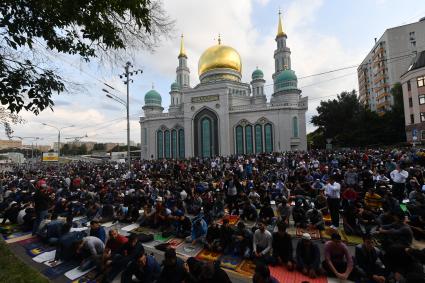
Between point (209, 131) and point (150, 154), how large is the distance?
440 inches

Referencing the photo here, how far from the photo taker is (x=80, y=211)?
9.77 meters

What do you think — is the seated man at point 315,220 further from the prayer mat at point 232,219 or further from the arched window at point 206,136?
the arched window at point 206,136

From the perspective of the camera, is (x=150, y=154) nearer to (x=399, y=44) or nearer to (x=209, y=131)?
(x=209, y=131)

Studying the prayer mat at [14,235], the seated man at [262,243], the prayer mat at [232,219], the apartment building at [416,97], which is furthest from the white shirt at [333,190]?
the apartment building at [416,97]

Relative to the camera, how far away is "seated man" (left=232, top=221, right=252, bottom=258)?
213 inches

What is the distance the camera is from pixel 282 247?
506cm

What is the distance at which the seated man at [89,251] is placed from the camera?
5094 mm

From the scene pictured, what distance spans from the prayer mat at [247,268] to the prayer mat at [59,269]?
3.61 meters

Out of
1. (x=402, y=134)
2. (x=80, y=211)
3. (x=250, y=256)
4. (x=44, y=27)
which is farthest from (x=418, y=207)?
(x=402, y=134)

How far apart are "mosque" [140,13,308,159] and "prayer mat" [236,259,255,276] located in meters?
29.3

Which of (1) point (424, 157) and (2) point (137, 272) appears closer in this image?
(2) point (137, 272)

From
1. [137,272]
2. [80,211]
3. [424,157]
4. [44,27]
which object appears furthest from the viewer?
[424,157]

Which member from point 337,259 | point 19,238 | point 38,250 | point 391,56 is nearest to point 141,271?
point 337,259

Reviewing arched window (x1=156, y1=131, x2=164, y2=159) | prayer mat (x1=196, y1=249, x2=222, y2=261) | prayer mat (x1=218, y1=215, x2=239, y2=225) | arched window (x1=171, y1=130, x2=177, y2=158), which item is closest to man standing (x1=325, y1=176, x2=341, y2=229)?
prayer mat (x1=218, y1=215, x2=239, y2=225)
